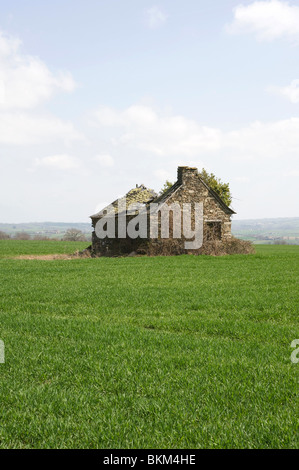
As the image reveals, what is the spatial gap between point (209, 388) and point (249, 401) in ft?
1.68

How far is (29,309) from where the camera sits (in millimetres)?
9406

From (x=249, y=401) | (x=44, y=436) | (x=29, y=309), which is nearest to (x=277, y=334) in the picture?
(x=249, y=401)

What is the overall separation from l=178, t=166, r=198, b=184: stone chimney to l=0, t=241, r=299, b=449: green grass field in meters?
18.9

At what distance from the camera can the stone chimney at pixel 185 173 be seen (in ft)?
93.9

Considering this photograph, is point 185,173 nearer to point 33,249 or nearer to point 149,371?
point 33,249

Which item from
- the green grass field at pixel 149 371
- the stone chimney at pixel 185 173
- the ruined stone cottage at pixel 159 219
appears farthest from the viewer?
the stone chimney at pixel 185 173

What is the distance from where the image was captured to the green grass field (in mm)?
3688

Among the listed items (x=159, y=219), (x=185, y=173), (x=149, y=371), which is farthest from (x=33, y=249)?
(x=149, y=371)

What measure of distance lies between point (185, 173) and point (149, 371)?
80.7 feet

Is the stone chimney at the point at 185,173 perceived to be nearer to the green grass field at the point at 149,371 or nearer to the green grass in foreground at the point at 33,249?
the green grass in foreground at the point at 33,249

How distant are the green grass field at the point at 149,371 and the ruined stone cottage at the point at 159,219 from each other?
15594 millimetres

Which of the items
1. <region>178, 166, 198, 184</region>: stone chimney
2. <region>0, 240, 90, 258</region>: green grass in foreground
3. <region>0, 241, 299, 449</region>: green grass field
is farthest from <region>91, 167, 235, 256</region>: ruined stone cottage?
<region>0, 241, 299, 449</region>: green grass field

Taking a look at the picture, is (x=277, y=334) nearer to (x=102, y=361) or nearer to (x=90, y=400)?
(x=102, y=361)

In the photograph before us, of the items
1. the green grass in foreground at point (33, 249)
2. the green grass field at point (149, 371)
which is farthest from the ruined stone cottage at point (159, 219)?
the green grass field at point (149, 371)
